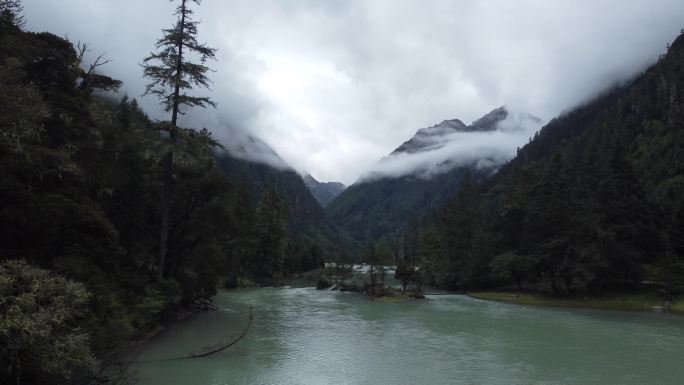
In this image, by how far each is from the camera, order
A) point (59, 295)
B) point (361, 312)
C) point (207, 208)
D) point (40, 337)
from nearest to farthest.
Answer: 1. point (40, 337)
2. point (59, 295)
3. point (207, 208)
4. point (361, 312)

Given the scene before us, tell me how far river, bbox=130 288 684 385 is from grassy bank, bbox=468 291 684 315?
22.5 feet

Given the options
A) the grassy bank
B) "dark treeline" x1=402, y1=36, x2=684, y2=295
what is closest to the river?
the grassy bank

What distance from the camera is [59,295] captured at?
1386 centimetres

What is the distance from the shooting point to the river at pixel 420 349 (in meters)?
23.4

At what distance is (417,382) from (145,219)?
1008 inches

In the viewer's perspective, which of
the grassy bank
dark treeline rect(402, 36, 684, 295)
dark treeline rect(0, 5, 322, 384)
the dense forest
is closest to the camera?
dark treeline rect(0, 5, 322, 384)

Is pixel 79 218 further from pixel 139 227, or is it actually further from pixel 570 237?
pixel 570 237

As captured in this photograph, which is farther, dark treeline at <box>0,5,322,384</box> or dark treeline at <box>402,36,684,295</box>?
dark treeline at <box>402,36,684,295</box>

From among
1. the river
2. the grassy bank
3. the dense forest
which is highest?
the dense forest

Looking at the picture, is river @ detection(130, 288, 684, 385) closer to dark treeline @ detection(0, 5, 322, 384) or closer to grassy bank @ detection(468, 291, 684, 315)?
dark treeline @ detection(0, 5, 322, 384)

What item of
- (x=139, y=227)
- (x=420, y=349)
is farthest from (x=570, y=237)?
(x=139, y=227)

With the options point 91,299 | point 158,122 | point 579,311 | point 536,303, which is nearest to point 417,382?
point 91,299

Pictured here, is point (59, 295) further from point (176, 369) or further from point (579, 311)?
point (579, 311)

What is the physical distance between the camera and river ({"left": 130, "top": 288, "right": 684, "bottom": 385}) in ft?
76.8
